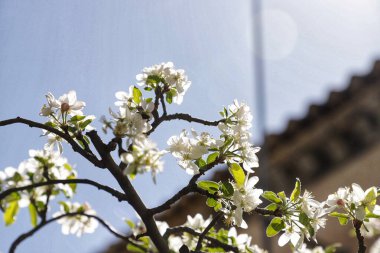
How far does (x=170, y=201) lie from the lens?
1279 mm

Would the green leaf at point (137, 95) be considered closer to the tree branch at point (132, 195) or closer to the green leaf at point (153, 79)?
the green leaf at point (153, 79)

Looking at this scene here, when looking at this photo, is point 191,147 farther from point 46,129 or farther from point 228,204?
point 46,129

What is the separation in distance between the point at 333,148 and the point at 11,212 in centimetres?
383

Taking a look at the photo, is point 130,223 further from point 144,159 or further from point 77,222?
point 144,159

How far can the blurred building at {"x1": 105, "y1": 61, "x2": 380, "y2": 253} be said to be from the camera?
4672mm

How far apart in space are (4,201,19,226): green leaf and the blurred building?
3.14 meters

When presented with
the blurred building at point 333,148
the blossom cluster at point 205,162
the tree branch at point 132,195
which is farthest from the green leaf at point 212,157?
the blurred building at point 333,148

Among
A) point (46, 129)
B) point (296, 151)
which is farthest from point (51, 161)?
point (296, 151)

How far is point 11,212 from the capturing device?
1.53m

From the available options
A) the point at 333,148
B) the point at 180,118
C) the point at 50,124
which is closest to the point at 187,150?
the point at 180,118

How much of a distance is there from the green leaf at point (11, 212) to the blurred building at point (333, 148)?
3.14 m

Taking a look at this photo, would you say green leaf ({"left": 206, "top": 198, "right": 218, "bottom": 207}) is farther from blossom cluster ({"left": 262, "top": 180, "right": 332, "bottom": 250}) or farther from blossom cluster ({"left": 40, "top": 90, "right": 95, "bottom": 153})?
blossom cluster ({"left": 40, "top": 90, "right": 95, "bottom": 153})

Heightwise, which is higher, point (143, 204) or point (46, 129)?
point (46, 129)

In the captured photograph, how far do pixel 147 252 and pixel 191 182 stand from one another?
40 cm
